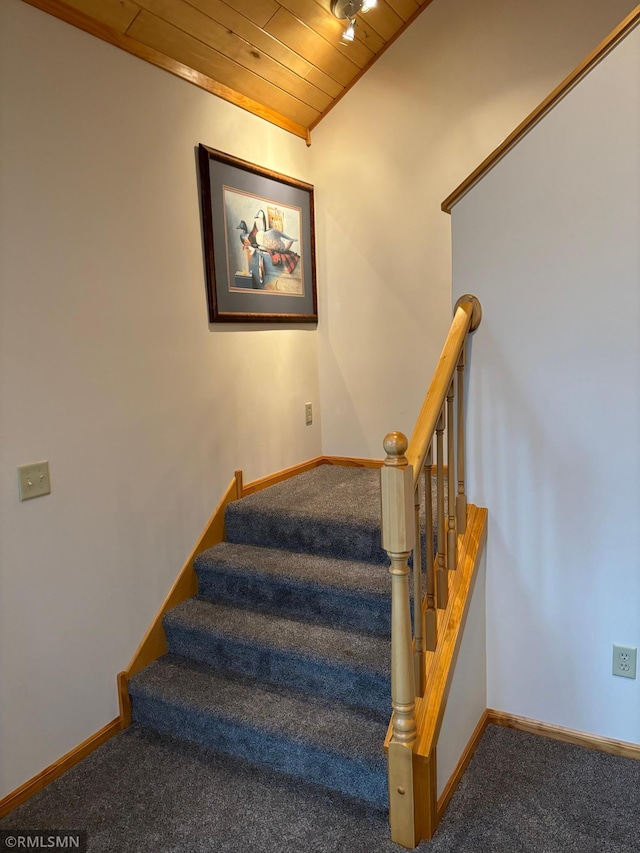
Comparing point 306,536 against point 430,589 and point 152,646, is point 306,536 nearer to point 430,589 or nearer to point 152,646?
point 152,646

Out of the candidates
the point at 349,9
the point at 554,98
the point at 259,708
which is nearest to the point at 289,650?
the point at 259,708

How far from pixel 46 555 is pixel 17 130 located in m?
1.38

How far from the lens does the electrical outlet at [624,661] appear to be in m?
1.95

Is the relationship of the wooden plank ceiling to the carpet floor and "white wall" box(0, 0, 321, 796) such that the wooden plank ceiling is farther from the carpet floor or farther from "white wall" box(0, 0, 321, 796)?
the carpet floor

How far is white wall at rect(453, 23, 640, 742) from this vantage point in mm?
1829

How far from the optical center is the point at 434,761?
1.66 meters

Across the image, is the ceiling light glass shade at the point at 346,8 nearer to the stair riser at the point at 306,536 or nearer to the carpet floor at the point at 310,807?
the stair riser at the point at 306,536

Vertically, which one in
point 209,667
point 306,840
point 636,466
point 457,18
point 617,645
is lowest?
point 306,840

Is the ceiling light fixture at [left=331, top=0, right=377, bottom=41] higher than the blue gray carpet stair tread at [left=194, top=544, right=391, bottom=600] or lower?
higher

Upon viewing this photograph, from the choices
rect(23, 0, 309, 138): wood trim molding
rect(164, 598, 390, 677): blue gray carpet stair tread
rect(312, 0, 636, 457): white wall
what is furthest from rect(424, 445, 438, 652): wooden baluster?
rect(23, 0, 309, 138): wood trim molding

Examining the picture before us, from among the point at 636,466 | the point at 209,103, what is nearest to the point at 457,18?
the point at 209,103

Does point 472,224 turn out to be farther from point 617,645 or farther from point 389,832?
point 389,832

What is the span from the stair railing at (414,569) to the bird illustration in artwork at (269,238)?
1435 mm

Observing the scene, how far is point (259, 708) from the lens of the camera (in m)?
2.07
